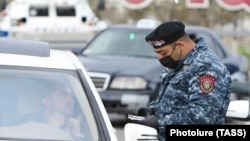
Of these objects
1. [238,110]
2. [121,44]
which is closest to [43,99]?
[238,110]

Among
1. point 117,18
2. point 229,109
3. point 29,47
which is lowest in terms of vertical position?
point 117,18

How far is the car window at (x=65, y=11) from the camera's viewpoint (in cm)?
2792

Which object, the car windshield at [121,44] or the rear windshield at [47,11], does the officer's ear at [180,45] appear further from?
the rear windshield at [47,11]

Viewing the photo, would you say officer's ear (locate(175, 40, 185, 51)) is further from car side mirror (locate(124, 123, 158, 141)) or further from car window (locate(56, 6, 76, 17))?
car window (locate(56, 6, 76, 17))

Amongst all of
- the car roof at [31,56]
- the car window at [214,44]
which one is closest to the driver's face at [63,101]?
the car roof at [31,56]

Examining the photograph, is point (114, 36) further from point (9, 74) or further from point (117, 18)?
point (117, 18)

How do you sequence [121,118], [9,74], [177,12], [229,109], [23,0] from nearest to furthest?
1. [9,74]
2. [229,109]
3. [121,118]
4. [23,0]
5. [177,12]

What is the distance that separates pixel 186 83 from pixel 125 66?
777 centimetres

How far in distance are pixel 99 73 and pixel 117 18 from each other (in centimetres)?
2883

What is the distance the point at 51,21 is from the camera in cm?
2764

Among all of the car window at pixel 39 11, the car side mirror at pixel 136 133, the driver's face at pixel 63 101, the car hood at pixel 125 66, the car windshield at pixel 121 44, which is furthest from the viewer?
the car window at pixel 39 11

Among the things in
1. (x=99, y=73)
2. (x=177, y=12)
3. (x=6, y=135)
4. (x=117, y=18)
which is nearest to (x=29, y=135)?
(x=6, y=135)

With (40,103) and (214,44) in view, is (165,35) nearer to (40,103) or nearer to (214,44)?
(40,103)

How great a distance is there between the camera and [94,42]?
609 inches
